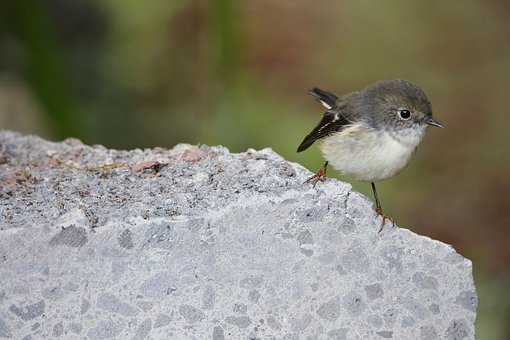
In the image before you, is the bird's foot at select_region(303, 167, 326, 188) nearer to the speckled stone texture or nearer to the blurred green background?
the speckled stone texture

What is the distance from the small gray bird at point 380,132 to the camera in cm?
379

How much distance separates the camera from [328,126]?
4.04 metres

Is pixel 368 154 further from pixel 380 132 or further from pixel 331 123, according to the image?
pixel 331 123

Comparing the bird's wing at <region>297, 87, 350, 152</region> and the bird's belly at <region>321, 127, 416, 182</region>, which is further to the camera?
the bird's wing at <region>297, 87, 350, 152</region>

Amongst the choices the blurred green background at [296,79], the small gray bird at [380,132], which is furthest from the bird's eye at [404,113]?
the blurred green background at [296,79]

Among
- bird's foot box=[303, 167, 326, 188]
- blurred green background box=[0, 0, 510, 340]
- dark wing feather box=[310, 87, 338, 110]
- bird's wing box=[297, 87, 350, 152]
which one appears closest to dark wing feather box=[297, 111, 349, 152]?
bird's wing box=[297, 87, 350, 152]

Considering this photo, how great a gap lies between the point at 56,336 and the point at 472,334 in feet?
4.67

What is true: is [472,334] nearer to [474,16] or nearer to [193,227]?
[193,227]

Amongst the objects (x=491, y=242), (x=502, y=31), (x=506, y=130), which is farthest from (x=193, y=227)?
(x=502, y=31)

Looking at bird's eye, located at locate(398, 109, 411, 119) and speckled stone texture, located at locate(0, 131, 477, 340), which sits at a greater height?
bird's eye, located at locate(398, 109, 411, 119)

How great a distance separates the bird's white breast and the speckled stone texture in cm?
46

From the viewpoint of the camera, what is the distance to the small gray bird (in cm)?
379

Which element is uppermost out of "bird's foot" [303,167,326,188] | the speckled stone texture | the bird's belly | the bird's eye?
the bird's eye

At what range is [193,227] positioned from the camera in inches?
124
